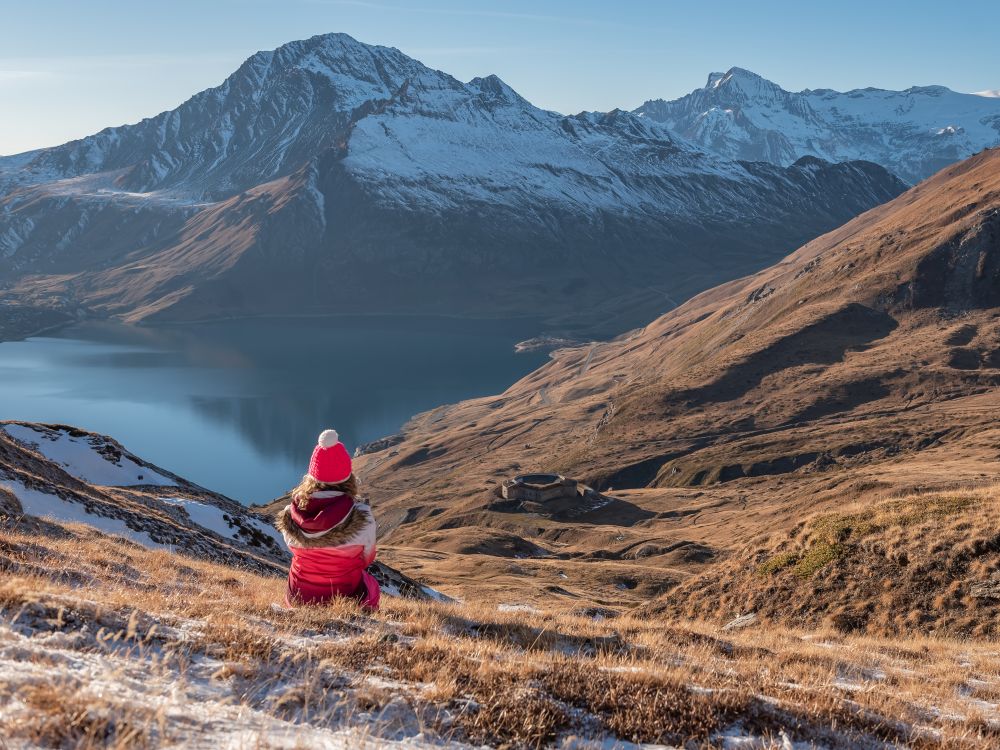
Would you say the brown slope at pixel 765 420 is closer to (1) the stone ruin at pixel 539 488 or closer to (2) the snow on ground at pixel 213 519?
(1) the stone ruin at pixel 539 488

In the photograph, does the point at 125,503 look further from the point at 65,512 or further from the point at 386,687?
the point at 386,687

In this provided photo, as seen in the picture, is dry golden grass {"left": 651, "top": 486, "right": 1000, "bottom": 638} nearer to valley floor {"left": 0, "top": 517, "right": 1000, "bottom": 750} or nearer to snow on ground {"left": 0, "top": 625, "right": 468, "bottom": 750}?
valley floor {"left": 0, "top": 517, "right": 1000, "bottom": 750}

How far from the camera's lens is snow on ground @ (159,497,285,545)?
29.7 metres

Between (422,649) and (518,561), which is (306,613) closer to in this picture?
(422,649)

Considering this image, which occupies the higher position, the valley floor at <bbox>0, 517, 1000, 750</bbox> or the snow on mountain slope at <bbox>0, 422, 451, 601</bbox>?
the valley floor at <bbox>0, 517, 1000, 750</bbox>

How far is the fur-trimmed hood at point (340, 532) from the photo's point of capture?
9836 millimetres

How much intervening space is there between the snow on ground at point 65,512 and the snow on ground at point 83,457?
10.2 m

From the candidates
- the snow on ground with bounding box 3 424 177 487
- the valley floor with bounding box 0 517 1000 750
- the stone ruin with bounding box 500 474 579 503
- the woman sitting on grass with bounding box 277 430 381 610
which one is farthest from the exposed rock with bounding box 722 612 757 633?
the stone ruin with bounding box 500 474 579 503

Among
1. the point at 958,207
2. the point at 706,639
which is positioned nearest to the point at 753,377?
the point at 958,207

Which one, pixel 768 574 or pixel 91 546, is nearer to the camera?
pixel 91 546

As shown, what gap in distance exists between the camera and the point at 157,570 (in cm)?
1513

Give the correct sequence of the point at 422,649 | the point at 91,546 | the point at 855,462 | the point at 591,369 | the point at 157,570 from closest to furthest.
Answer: the point at 422,649 < the point at 157,570 < the point at 91,546 < the point at 855,462 < the point at 591,369

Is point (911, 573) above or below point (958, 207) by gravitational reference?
below

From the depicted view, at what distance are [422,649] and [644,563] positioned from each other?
51.0 meters
